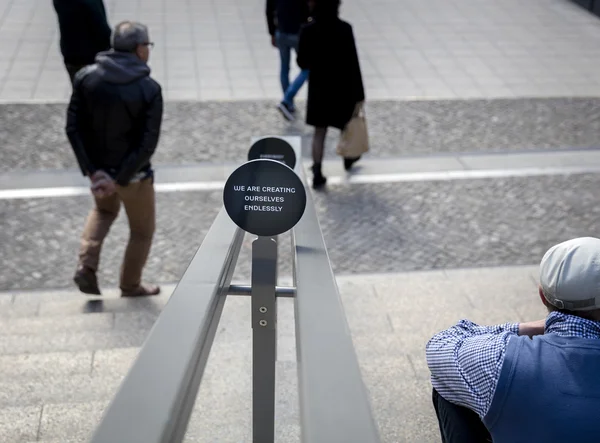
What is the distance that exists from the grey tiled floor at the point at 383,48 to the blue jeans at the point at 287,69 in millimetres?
537

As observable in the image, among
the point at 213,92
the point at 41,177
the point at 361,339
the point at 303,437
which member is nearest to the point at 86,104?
the point at 361,339

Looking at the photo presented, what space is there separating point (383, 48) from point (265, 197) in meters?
9.46

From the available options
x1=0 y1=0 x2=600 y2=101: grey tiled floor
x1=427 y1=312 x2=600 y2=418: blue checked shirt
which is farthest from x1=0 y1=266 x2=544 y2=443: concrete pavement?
x1=0 y1=0 x2=600 y2=101: grey tiled floor

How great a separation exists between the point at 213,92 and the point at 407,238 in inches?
151

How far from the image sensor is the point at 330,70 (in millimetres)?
7117

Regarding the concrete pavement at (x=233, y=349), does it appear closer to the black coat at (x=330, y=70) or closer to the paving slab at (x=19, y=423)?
the paving slab at (x=19, y=423)

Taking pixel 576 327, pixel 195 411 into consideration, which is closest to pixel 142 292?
pixel 195 411

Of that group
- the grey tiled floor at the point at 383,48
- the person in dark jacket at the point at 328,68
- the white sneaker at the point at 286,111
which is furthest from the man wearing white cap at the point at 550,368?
the grey tiled floor at the point at 383,48

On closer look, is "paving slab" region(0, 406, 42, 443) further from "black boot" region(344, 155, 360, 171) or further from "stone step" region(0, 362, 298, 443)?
"black boot" region(344, 155, 360, 171)

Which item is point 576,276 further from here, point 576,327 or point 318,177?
point 318,177

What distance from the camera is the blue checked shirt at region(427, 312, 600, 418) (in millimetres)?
2072

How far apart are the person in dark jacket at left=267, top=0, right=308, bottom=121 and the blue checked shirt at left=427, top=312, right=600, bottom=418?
6501mm

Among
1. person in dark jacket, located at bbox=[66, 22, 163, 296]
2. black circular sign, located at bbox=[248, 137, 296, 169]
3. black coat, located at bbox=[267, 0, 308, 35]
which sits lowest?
black coat, located at bbox=[267, 0, 308, 35]

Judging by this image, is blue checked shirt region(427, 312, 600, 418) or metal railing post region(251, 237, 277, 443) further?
metal railing post region(251, 237, 277, 443)
